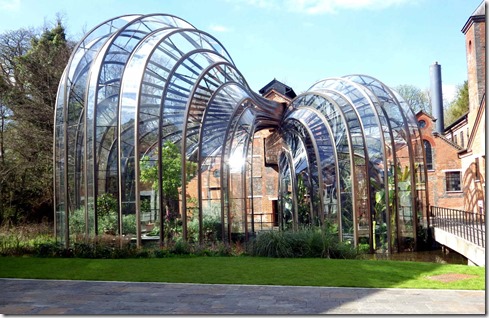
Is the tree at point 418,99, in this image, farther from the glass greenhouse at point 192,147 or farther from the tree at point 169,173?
the tree at point 169,173

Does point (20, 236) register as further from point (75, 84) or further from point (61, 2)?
point (61, 2)

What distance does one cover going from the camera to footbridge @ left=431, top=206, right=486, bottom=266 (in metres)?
11.3

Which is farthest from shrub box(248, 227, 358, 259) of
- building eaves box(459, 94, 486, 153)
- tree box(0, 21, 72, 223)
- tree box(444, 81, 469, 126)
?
tree box(444, 81, 469, 126)

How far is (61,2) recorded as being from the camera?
828 cm

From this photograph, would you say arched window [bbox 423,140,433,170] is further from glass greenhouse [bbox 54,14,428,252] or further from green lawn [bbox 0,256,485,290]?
green lawn [bbox 0,256,485,290]

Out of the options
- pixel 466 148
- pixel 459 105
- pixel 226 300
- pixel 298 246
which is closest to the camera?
pixel 226 300

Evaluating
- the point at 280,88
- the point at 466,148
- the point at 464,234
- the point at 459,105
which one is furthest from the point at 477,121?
the point at 280,88

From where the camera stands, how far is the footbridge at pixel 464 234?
11.3 m

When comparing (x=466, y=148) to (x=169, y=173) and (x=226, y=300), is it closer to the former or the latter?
(x=169, y=173)

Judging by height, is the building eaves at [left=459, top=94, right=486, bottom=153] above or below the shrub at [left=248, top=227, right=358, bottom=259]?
above

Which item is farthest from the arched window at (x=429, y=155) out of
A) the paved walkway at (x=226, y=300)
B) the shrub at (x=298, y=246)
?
the paved walkway at (x=226, y=300)

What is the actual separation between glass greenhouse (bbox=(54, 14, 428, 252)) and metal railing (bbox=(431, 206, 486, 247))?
2.76 ft

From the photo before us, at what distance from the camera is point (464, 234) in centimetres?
1323

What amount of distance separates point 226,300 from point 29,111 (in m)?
19.5
